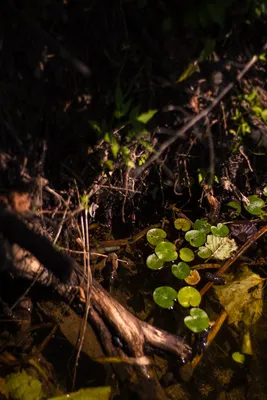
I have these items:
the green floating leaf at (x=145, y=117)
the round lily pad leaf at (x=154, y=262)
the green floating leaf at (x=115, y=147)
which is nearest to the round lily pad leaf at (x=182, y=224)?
the round lily pad leaf at (x=154, y=262)

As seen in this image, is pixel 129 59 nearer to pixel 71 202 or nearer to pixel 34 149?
pixel 34 149

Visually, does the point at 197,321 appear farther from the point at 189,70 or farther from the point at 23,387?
the point at 189,70

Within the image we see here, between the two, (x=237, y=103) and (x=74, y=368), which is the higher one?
(x=237, y=103)

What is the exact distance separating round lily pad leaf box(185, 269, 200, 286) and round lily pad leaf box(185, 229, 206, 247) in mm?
175

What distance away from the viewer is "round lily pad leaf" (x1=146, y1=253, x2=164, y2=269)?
2.59 metres

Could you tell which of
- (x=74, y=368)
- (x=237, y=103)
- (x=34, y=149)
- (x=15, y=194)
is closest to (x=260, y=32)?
(x=237, y=103)

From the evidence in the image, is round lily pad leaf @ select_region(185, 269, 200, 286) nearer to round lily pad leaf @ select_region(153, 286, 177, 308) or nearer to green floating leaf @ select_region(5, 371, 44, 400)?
round lily pad leaf @ select_region(153, 286, 177, 308)

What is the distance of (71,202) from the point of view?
7.55ft

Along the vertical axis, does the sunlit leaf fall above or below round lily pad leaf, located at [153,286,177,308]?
above

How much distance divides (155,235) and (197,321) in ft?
2.05

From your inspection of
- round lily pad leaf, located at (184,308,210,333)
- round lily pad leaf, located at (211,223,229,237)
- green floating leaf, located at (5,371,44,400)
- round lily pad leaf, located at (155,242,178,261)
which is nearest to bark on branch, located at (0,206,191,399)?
round lily pad leaf, located at (184,308,210,333)

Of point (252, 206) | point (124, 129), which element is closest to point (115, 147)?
point (124, 129)

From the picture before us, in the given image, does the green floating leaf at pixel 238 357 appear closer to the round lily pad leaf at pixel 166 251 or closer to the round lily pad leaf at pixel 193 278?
the round lily pad leaf at pixel 193 278

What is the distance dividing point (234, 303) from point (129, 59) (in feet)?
4.55
